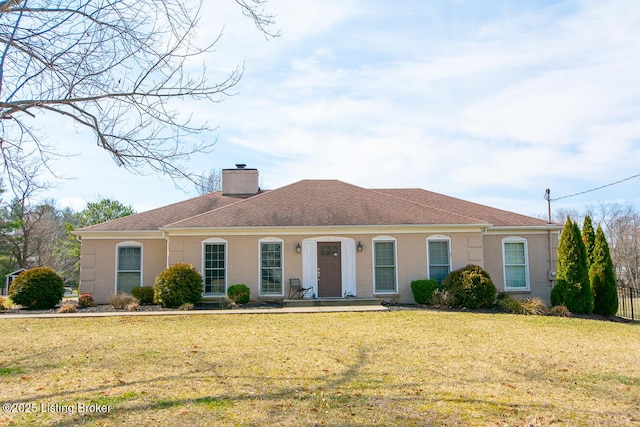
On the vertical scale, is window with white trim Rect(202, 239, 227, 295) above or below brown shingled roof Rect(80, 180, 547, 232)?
below

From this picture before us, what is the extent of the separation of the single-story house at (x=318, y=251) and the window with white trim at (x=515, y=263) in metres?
0.04

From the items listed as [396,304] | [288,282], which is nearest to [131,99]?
[288,282]

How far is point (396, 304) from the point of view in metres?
17.1

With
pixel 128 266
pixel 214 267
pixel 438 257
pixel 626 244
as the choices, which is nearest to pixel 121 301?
pixel 128 266

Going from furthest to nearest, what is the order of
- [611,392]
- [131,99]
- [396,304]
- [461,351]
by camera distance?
[396,304] < [461,351] < [131,99] < [611,392]

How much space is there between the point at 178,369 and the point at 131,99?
13.5 feet

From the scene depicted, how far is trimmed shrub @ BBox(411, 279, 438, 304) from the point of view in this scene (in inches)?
656

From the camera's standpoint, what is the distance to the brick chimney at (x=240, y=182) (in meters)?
22.7

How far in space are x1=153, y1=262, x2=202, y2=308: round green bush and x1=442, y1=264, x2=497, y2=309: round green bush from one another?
8592 mm

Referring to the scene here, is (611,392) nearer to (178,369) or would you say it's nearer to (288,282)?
(178,369)

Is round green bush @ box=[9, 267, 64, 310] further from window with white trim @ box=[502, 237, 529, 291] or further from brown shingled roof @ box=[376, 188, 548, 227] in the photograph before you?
window with white trim @ box=[502, 237, 529, 291]

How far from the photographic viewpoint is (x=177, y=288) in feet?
52.1

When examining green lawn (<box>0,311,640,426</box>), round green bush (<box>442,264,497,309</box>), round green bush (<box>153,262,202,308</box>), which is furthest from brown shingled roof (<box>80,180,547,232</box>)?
green lawn (<box>0,311,640,426</box>)

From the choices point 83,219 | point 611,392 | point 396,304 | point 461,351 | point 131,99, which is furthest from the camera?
point 83,219
